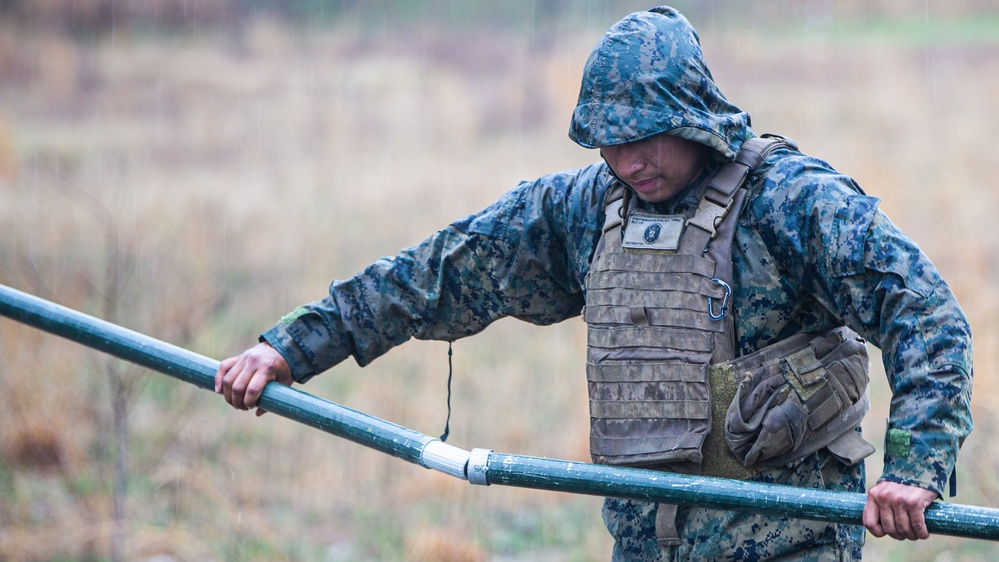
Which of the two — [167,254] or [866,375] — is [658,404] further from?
[167,254]

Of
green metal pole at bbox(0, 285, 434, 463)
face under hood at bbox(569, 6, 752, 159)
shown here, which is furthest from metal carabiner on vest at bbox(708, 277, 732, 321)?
green metal pole at bbox(0, 285, 434, 463)

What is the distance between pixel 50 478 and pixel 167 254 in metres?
2.78

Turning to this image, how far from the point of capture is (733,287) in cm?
272

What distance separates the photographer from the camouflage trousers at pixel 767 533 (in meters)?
2.69

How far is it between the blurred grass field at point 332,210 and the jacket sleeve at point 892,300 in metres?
3.14

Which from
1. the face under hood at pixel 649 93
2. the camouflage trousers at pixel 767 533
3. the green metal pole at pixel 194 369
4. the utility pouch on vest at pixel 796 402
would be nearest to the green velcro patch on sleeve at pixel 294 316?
the green metal pole at pixel 194 369

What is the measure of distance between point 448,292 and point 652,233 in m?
0.76

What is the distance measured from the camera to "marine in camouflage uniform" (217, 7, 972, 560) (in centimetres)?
239

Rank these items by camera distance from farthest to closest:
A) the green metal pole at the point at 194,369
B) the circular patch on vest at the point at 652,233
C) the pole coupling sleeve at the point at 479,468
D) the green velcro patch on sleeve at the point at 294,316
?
Result: the green velcro patch on sleeve at the point at 294,316, the green metal pole at the point at 194,369, the pole coupling sleeve at the point at 479,468, the circular patch on vest at the point at 652,233

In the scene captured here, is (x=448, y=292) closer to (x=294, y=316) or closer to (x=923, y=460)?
(x=294, y=316)

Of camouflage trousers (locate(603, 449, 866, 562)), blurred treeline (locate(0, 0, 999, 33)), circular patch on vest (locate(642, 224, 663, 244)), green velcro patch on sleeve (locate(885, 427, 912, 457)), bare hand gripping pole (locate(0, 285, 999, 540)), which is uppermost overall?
blurred treeline (locate(0, 0, 999, 33))

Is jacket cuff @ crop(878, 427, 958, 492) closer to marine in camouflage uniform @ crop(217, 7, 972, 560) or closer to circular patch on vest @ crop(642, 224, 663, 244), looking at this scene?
marine in camouflage uniform @ crop(217, 7, 972, 560)

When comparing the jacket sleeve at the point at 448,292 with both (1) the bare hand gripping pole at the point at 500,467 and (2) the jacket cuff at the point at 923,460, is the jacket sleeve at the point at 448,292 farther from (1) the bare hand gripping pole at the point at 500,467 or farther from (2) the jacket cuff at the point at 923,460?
(2) the jacket cuff at the point at 923,460

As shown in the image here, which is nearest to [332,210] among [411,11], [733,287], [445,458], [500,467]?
[411,11]
